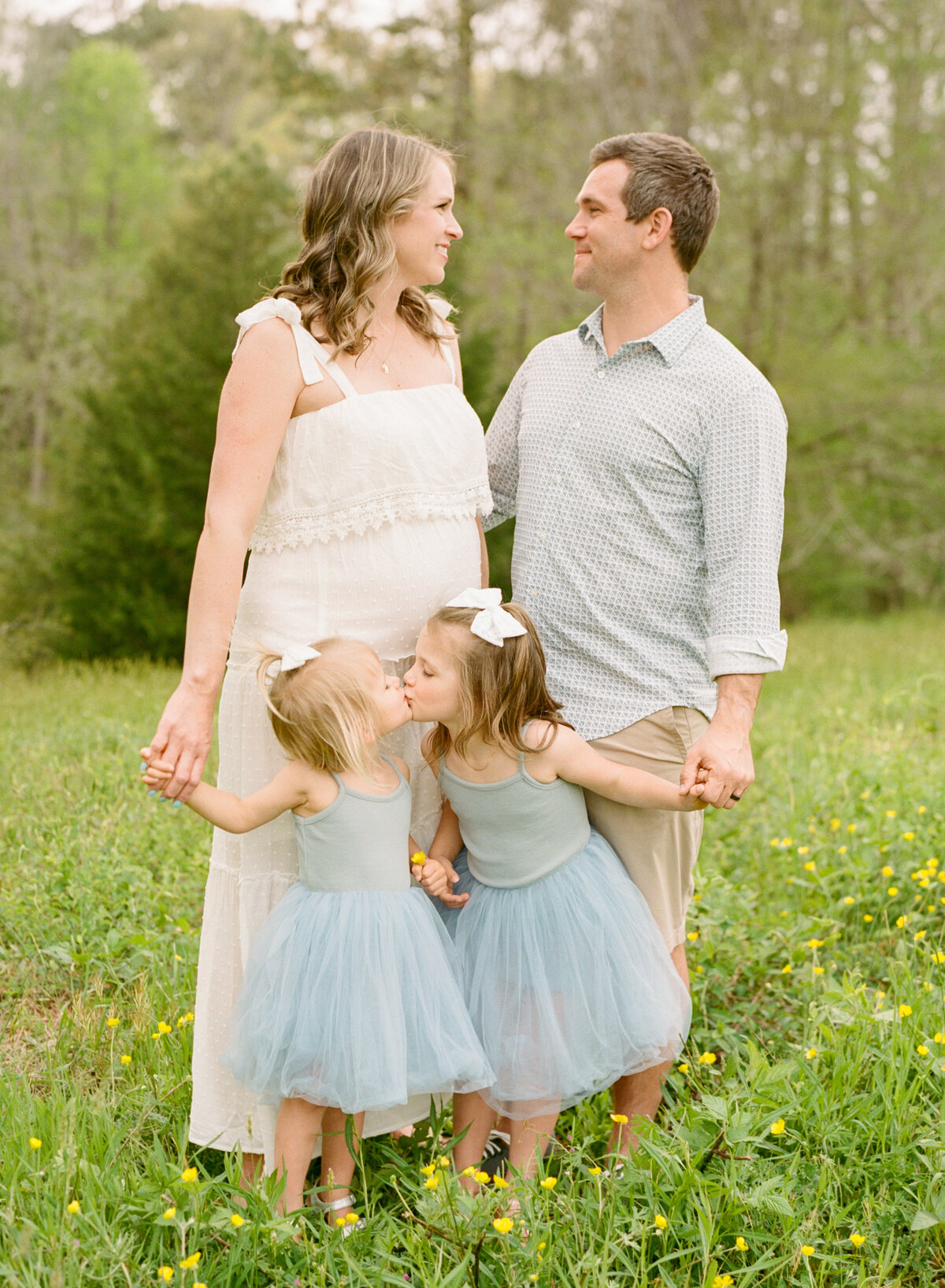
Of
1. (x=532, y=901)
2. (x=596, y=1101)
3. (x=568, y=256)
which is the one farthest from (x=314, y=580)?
(x=568, y=256)

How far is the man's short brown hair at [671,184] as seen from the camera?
2.74 metres

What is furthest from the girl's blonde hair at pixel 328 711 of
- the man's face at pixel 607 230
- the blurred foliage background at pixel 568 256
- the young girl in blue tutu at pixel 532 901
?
the blurred foliage background at pixel 568 256

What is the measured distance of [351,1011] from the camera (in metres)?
2.42

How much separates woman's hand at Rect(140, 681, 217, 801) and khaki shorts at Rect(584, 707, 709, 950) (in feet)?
3.00

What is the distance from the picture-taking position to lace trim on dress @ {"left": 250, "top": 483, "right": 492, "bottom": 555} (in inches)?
102

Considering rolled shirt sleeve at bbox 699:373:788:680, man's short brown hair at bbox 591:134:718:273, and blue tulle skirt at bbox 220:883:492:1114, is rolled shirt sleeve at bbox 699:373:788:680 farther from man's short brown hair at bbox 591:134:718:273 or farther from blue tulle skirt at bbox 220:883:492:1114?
blue tulle skirt at bbox 220:883:492:1114

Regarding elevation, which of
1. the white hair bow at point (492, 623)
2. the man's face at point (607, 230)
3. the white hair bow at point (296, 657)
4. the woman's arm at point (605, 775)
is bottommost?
the woman's arm at point (605, 775)

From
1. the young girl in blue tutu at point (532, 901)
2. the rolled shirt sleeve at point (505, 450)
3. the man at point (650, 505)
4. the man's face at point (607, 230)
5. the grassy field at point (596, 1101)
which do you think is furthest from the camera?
the rolled shirt sleeve at point (505, 450)

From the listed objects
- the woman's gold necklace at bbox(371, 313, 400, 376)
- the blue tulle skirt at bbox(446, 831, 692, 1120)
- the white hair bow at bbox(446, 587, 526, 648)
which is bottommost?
the blue tulle skirt at bbox(446, 831, 692, 1120)

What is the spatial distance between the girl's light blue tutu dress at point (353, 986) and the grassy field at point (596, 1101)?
0.23 m

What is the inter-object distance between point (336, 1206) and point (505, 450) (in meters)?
1.88

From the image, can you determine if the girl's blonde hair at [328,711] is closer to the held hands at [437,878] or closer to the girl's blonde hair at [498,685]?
the girl's blonde hair at [498,685]

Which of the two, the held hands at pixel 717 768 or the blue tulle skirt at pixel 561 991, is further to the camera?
the blue tulle skirt at pixel 561 991

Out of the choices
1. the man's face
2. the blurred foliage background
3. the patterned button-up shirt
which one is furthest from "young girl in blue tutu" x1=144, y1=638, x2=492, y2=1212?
the blurred foliage background
